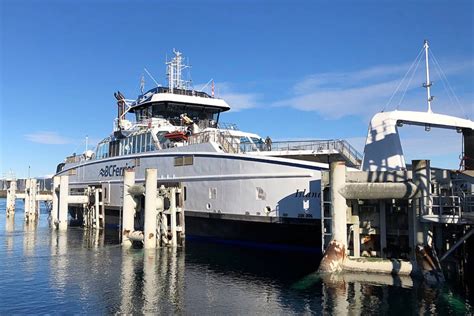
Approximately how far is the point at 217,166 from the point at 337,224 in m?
8.87

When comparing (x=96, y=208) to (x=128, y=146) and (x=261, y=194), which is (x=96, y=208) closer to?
(x=128, y=146)

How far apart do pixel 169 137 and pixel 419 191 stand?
16526 millimetres

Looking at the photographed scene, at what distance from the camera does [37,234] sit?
34812 mm

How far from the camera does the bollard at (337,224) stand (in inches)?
720

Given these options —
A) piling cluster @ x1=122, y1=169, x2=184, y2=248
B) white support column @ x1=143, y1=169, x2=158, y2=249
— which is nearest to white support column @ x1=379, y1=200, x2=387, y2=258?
piling cluster @ x1=122, y1=169, x2=184, y2=248

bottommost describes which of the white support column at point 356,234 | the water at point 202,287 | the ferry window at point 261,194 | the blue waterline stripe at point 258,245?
the water at point 202,287

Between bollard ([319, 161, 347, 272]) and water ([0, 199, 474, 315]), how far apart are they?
0.74m

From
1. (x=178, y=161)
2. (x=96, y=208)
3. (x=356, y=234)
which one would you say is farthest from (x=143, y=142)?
(x=356, y=234)

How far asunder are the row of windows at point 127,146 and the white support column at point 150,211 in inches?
223

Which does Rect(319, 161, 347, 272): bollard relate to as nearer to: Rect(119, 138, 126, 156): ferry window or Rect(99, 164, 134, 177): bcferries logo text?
Rect(99, 164, 134, 177): bcferries logo text

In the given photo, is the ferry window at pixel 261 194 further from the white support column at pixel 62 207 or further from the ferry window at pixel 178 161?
the white support column at pixel 62 207

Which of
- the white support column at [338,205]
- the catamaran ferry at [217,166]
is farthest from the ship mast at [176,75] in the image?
the white support column at [338,205]

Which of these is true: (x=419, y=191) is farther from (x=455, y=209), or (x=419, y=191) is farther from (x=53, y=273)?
(x=53, y=273)

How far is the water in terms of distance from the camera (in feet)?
46.8
